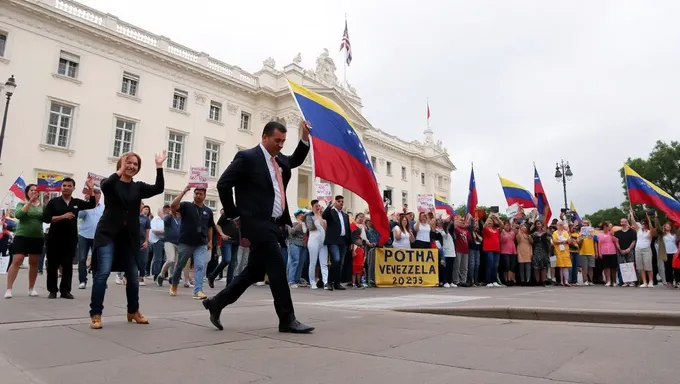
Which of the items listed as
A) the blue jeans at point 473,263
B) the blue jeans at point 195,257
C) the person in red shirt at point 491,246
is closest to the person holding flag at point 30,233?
the blue jeans at point 195,257

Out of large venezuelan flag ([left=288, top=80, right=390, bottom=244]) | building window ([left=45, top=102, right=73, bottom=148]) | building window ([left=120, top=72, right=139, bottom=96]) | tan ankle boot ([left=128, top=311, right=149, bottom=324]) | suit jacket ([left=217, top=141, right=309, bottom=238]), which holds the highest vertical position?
building window ([left=120, top=72, right=139, bottom=96])

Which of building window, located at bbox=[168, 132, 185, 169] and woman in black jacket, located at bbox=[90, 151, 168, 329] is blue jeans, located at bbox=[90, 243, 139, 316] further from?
building window, located at bbox=[168, 132, 185, 169]

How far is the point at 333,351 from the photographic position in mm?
3189

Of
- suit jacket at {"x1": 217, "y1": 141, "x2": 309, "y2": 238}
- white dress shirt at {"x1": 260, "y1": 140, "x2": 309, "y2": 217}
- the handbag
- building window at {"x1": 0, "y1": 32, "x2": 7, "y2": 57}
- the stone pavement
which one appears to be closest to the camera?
the stone pavement

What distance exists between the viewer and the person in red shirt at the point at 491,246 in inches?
468

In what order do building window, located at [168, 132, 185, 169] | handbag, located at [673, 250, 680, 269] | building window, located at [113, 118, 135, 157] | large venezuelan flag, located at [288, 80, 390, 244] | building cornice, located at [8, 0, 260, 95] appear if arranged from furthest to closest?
building window, located at [168, 132, 185, 169]
building window, located at [113, 118, 135, 157]
building cornice, located at [8, 0, 260, 95]
handbag, located at [673, 250, 680, 269]
large venezuelan flag, located at [288, 80, 390, 244]

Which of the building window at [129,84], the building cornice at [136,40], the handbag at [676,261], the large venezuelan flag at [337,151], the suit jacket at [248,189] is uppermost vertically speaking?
the building cornice at [136,40]

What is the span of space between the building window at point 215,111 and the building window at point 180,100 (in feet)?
7.00

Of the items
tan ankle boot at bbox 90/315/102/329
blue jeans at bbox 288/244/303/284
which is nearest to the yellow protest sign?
blue jeans at bbox 288/244/303/284

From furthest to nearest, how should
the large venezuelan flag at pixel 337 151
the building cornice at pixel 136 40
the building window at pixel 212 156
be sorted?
1. the building window at pixel 212 156
2. the building cornice at pixel 136 40
3. the large venezuelan flag at pixel 337 151

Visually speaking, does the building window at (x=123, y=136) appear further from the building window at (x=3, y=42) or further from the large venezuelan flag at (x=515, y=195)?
the large venezuelan flag at (x=515, y=195)

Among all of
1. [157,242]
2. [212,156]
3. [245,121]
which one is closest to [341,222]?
[157,242]

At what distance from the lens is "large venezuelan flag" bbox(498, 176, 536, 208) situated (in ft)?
51.4

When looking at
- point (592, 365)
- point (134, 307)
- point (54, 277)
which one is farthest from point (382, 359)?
point (54, 277)
